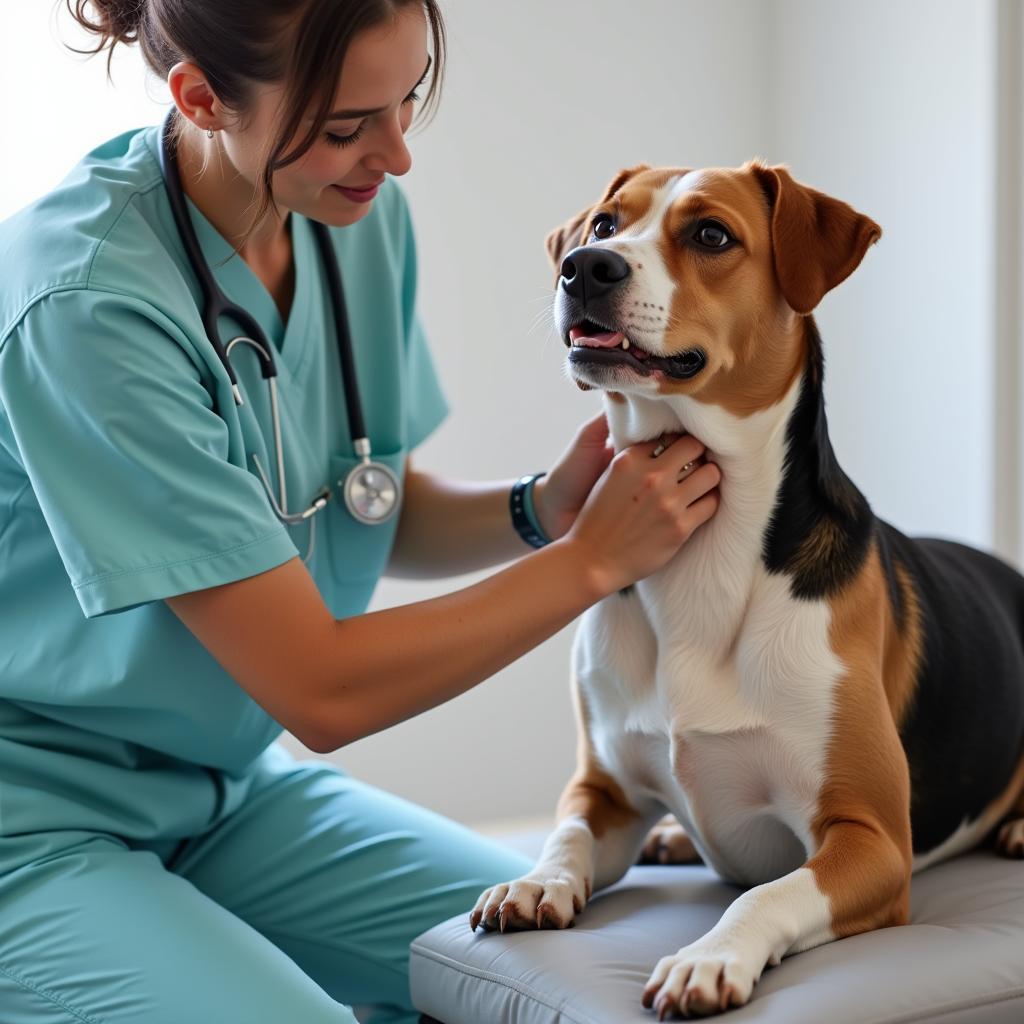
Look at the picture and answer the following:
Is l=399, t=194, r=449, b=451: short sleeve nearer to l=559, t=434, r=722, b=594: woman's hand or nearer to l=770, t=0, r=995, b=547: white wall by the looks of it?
l=559, t=434, r=722, b=594: woman's hand

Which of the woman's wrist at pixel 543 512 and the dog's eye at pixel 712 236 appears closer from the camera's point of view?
the dog's eye at pixel 712 236

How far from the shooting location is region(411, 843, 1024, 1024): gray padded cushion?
1.19 m

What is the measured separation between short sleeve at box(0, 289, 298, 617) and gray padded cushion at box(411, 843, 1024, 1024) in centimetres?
A: 50

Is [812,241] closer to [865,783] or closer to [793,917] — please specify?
[865,783]

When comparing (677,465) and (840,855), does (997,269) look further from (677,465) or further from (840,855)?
(840,855)

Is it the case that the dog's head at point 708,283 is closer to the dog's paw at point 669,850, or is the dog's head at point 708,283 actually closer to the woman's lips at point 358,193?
the woman's lips at point 358,193

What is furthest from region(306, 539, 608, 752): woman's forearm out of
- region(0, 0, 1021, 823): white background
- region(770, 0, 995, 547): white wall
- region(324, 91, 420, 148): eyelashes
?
region(770, 0, 995, 547): white wall

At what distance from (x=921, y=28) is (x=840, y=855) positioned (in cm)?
227

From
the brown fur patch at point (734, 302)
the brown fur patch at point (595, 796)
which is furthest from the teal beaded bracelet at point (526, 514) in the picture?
the brown fur patch at point (734, 302)

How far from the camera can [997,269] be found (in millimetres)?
2830

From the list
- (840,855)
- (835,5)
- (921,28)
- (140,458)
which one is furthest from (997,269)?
(140,458)

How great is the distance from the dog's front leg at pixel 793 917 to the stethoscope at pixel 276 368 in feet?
2.49

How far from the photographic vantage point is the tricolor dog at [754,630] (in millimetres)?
1419

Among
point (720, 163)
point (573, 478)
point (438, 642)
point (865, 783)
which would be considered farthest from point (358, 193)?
point (720, 163)
